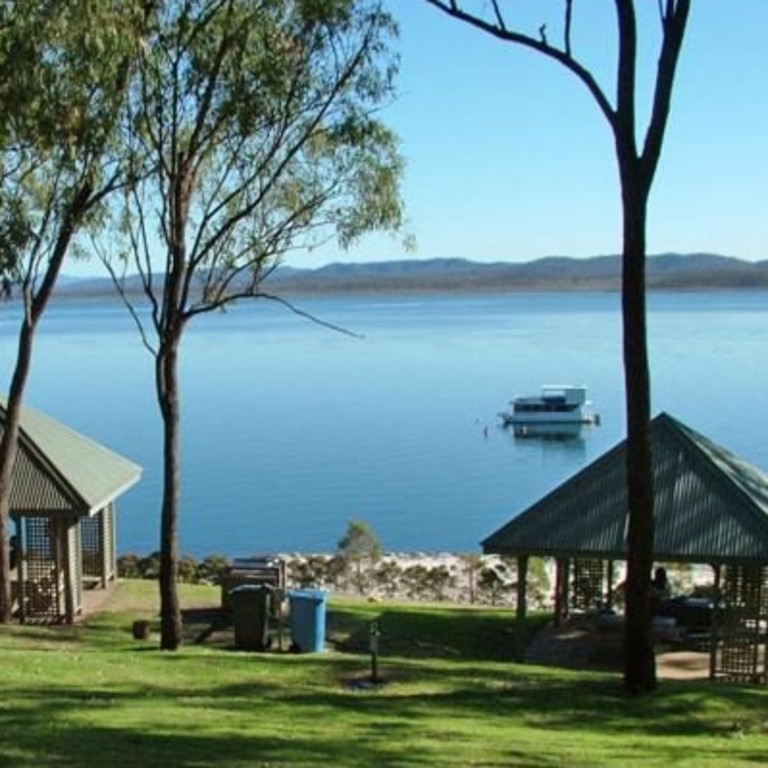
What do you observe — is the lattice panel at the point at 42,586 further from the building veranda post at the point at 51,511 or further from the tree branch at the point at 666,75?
the tree branch at the point at 666,75

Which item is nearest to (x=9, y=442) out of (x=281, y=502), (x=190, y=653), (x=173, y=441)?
(x=173, y=441)

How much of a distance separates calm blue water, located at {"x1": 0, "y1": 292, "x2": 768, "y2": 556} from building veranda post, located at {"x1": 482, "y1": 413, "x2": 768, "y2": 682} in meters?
20.8

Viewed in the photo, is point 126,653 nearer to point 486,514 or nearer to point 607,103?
point 607,103

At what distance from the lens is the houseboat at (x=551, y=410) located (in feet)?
237

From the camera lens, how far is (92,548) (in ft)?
77.3

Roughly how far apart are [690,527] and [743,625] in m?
1.39

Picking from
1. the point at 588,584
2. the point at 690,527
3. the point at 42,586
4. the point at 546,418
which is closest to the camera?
the point at 690,527

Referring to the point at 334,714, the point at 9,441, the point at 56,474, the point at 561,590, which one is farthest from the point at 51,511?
the point at 334,714

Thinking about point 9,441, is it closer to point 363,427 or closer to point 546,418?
point 363,427

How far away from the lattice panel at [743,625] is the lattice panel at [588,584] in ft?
12.2

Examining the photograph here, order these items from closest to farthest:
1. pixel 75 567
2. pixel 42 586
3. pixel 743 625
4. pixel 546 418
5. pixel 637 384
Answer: pixel 637 384, pixel 743 625, pixel 42 586, pixel 75 567, pixel 546 418

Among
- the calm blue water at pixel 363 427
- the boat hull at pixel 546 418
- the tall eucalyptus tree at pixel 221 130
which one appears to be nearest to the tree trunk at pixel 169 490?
the tall eucalyptus tree at pixel 221 130

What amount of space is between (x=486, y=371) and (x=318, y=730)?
312 ft

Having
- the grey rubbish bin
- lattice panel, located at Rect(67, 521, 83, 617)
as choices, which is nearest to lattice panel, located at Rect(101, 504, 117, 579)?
lattice panel, located at Rect(67, 521, 83, 617)
